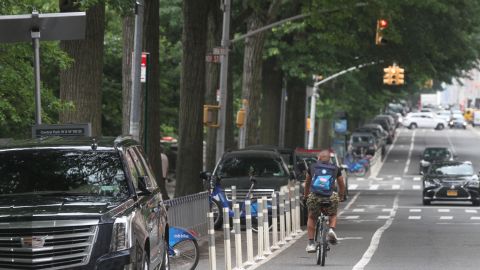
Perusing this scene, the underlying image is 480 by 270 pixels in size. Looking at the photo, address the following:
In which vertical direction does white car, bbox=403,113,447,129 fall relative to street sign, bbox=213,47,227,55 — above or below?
below

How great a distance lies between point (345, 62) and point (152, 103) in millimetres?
30199

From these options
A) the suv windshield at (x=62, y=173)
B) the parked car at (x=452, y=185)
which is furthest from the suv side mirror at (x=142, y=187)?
the parked car at (x=452, y=185)

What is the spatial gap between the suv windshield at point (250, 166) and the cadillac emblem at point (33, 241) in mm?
17444

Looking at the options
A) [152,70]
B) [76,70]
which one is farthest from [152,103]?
[76,70]

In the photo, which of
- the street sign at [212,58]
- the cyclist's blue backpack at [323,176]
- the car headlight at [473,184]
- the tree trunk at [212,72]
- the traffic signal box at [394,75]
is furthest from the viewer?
the traffic signal box at [394,75]

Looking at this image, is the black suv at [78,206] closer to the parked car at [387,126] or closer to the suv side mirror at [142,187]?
the suv side mirror at [142,187]

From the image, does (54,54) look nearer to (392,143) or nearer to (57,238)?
(57,238)

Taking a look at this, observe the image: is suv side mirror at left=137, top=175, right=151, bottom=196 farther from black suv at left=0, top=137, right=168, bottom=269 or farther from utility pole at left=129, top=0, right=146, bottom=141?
utility pole at left=129, top=0, right=146, bottom=141

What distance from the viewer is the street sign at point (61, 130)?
54.3 feet

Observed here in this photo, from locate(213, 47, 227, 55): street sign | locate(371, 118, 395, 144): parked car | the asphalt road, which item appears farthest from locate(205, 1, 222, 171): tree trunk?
locate(371, 118, 395, 144): parked car

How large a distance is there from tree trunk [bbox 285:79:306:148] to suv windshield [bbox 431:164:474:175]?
539 inches

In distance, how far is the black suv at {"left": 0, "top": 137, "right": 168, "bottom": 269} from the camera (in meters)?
11.6

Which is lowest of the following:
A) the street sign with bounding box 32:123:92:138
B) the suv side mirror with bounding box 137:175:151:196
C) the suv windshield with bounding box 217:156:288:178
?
the suv windshield with bounding box 217:156:288:178

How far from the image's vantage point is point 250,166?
95.5ft
